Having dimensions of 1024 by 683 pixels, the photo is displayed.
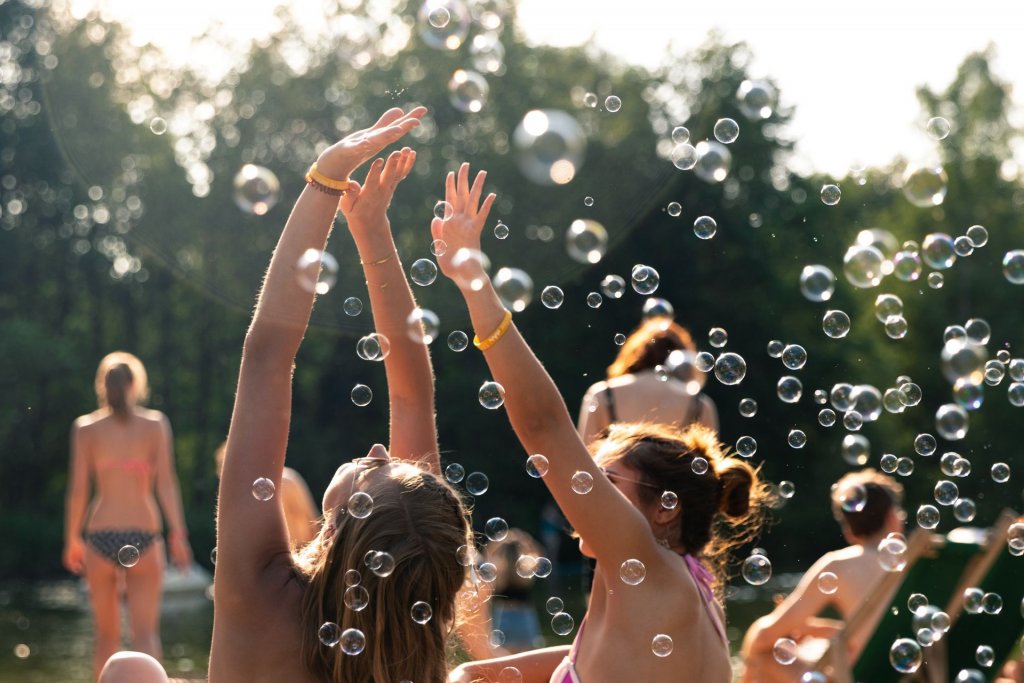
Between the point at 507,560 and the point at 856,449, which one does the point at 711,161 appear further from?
the point at 507,560

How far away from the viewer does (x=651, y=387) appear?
4340mm

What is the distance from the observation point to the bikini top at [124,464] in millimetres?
6637

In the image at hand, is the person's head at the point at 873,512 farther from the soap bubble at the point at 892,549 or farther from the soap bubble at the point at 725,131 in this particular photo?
the soap bubble at the point at 725,131

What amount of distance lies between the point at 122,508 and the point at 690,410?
331 cm

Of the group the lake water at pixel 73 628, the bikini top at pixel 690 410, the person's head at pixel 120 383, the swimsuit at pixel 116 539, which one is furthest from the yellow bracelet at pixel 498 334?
the person's head at pixel 120 383

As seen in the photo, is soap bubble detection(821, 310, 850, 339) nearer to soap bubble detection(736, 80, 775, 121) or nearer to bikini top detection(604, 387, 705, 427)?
bikini top detection(604, 387, 705, 427)

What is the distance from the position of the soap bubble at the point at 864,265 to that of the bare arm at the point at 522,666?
186cm

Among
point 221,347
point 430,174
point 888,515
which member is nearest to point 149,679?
point 888,515

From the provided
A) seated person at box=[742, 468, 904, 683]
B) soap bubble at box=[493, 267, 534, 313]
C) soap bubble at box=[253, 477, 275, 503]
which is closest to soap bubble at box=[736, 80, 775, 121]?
soap bubble at box=[493, 267, 534, 313]

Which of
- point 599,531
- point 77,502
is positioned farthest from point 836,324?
point 77,502

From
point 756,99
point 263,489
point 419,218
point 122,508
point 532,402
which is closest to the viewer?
point 263,489

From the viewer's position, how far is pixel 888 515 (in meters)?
4.92

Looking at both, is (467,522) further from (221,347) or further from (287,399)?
(221,347)

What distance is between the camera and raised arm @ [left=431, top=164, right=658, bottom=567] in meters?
2.50
